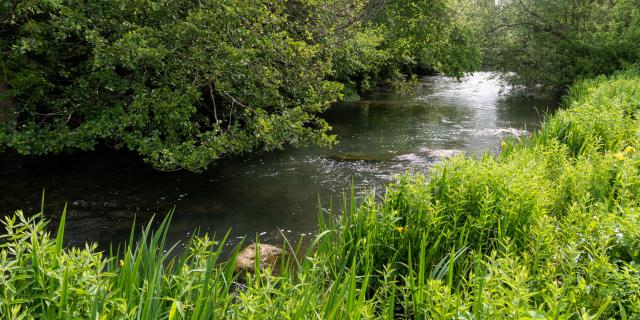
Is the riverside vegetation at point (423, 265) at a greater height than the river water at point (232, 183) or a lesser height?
greater

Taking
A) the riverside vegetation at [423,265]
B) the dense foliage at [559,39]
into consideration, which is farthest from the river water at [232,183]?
the dense foliage at [559,39]

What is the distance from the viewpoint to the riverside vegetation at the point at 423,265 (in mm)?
2145

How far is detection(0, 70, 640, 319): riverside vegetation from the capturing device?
2.14 m

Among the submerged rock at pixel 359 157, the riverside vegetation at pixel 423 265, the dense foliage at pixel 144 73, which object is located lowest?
the submerged rock at pixel 359 157

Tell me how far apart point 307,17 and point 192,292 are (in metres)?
8.78

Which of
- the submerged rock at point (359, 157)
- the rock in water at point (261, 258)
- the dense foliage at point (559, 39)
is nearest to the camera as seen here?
the rock in water at point (261, 258)

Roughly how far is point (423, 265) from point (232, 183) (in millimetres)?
7029

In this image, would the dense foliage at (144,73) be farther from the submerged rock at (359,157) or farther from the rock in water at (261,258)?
the submerged rock at (359,157)

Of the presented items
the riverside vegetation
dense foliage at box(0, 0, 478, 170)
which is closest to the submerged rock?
dense foliage at box(0, 0, 478, 170)

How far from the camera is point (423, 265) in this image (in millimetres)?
2824

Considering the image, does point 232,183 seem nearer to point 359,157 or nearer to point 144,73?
point 144,73

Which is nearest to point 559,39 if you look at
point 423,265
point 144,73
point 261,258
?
point 144,73

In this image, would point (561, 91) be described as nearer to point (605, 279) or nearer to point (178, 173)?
point (178, 173)

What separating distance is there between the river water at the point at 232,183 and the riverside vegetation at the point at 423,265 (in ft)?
10.2
